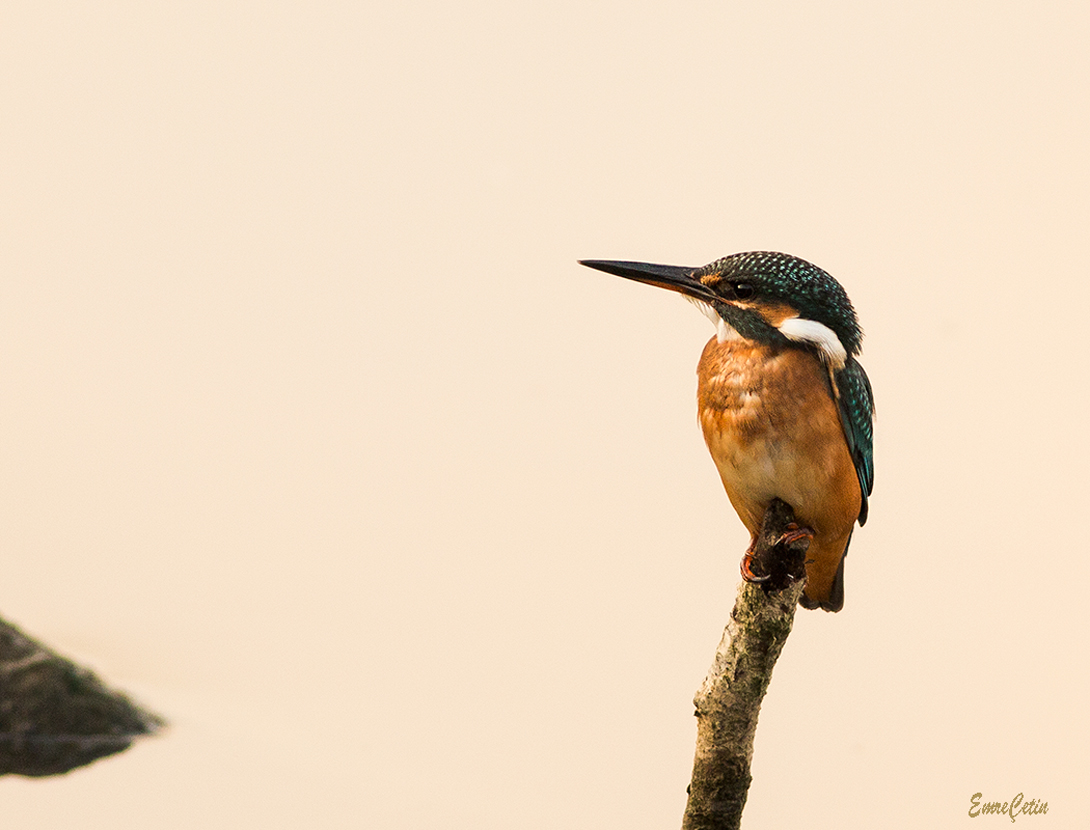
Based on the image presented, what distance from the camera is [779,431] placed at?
4.56ft

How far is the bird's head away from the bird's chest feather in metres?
0.02

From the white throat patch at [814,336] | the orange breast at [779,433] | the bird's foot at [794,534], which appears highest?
the white throat patch at [814,336]

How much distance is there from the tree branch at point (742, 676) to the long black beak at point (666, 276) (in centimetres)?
34

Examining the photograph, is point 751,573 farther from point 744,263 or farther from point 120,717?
point 120,717

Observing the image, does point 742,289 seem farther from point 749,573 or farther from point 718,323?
point 749,573

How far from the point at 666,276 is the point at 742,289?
13 cm

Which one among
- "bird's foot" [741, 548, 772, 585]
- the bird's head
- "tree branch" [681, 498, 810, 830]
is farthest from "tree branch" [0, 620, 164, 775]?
the bird's head

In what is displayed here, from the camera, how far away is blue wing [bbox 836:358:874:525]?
1.46 meters

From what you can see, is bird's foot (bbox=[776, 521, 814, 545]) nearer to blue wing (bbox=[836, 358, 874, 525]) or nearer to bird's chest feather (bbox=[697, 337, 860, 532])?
bird's chest feather (bbox=[697, 337, 860, 532])

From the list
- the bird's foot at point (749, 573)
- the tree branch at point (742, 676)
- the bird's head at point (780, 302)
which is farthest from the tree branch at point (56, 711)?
the bird's head at point (780, 302)

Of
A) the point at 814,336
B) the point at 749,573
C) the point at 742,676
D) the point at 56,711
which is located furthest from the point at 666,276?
the point at 56,711

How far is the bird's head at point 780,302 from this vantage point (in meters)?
1.44

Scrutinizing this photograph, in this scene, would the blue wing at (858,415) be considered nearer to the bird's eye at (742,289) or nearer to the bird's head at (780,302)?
the bird's head at (780,302)

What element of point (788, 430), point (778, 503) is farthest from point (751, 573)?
point (788, 430)
